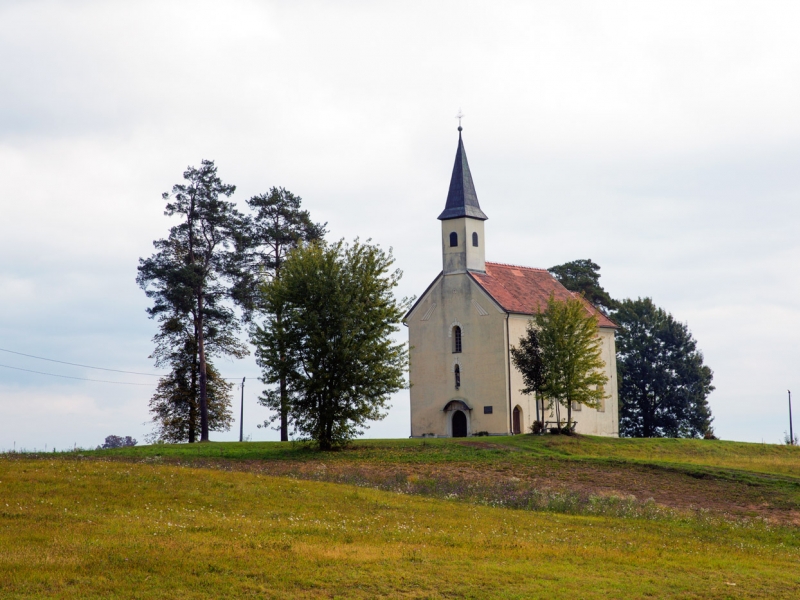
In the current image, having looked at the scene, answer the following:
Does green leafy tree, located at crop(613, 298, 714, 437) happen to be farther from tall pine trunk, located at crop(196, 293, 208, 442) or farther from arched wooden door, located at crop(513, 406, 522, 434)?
tall pine trunk, located at crop(196, 293, 208, 442)

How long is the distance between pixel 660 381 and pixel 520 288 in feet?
83.5

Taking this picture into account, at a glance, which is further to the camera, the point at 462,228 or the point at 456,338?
the point at 462,228

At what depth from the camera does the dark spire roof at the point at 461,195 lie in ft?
202

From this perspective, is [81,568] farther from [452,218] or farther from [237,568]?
[452,218]

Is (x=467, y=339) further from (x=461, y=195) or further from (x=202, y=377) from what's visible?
(x=202, y=377)

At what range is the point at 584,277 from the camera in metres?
84.3

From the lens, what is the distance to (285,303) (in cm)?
4644

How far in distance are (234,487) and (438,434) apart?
107ft

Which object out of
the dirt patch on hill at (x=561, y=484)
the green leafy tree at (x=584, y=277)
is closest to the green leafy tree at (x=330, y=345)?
the dirt patch on hill at (x=561, y=484)

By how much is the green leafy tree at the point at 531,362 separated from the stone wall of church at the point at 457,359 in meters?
1.33

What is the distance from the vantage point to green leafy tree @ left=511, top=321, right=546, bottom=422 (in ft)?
185

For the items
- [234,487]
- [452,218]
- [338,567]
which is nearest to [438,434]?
[452,218]

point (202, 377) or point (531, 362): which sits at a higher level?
point (531, 362)

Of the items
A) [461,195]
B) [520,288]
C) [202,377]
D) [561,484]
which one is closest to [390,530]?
[561,484]
